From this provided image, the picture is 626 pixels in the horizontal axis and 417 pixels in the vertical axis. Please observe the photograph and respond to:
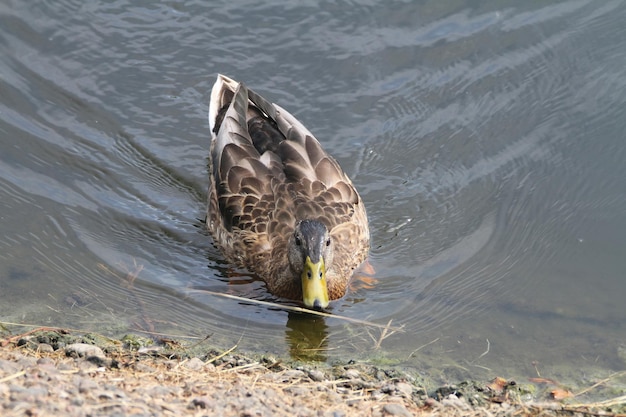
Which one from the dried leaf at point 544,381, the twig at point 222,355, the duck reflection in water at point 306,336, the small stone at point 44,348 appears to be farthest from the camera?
the duck reflection in water at point 306,336

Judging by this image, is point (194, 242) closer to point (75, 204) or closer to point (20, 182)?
point (75, 204)

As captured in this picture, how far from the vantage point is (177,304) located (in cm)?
787

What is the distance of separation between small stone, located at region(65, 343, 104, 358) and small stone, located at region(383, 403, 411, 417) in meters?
1.85

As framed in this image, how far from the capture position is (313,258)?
7.70m

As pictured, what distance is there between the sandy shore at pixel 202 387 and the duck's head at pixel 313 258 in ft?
2.99

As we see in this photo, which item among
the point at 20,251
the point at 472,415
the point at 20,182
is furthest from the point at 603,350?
the point at 20,182

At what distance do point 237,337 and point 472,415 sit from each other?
2.21 m

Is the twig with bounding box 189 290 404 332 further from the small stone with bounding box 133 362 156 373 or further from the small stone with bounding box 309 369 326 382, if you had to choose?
the small stone with bounding box 133 362 156 373

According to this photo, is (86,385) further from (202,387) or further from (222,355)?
(222,355)

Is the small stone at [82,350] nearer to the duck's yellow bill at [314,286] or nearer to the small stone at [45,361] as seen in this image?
the small stone at [45,361]

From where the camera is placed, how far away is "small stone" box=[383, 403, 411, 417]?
18.5 ft

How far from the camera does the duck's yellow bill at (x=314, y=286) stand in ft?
25.2

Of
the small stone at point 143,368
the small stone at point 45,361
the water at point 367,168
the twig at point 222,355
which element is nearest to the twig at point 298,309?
the water at point 367,168

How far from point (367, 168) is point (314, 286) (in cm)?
249
